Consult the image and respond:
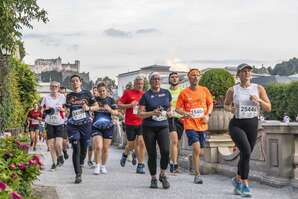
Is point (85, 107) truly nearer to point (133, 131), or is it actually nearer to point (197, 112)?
point (197, 112)

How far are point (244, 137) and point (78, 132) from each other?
126 inches

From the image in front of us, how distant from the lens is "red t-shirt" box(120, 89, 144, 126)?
12.3 metres

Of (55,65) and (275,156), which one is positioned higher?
(55,65)

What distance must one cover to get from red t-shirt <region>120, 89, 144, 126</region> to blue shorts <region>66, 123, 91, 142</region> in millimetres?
1836

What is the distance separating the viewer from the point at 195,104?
1029cm

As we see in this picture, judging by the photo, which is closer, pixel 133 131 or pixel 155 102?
pixel 155 102

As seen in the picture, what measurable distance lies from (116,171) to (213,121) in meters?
2.31

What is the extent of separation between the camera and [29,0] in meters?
10.5

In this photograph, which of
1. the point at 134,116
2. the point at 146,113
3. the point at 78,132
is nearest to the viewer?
the point at 146,113

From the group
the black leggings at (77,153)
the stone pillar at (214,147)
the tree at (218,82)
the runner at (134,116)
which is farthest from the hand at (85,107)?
the tree at (218,82)

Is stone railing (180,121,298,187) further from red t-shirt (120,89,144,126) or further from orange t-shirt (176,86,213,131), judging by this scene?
red t-shirt (120,89,144,126)

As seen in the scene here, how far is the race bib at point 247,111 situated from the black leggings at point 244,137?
0.19ft

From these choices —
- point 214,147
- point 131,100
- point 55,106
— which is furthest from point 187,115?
point 55,106

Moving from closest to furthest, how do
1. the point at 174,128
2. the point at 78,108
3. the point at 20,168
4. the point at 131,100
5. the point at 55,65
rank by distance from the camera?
the point at 20,168 → the point at 78,108 → the point at 174,128 → the point at 131,100 → the point at 55,65
